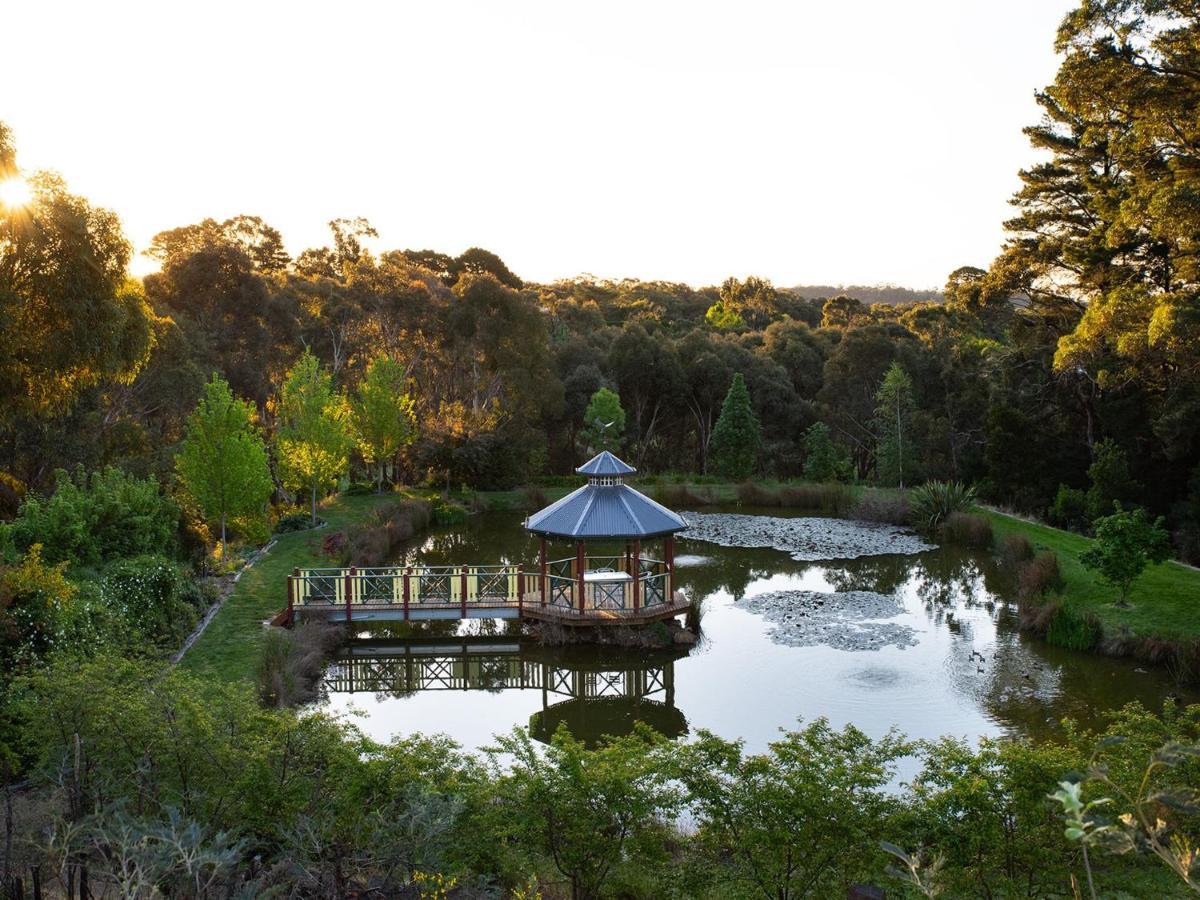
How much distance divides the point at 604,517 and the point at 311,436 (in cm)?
1210

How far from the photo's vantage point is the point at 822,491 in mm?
33156

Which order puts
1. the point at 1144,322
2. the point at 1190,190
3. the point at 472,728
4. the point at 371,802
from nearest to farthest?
the point at 371,802, the point at 472,728, the point at 1190,190, the point at 1144,322

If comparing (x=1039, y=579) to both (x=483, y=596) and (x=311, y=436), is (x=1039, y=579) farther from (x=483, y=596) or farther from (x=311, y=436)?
(x=311, y=436)

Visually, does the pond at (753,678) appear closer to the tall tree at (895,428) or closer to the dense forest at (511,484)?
the dense forest at (511,484)

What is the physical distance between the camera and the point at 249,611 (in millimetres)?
16828

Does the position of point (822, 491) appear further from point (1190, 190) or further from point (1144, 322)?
point (1190, 190)

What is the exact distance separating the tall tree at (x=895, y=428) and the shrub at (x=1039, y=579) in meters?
15.2

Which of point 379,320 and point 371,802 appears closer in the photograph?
point 371,802

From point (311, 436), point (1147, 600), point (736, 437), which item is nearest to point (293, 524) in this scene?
point (311, 436)

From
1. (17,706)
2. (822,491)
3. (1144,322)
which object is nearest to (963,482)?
(822,491)

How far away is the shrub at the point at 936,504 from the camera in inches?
1121

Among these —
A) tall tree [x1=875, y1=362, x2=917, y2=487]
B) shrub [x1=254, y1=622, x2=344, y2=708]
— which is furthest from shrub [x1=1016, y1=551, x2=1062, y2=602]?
tall tree [x1=875, y1=362, x2=917, y2=487]

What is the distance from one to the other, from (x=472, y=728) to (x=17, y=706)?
5.83 meters

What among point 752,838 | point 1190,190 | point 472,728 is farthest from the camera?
point 1190,190
